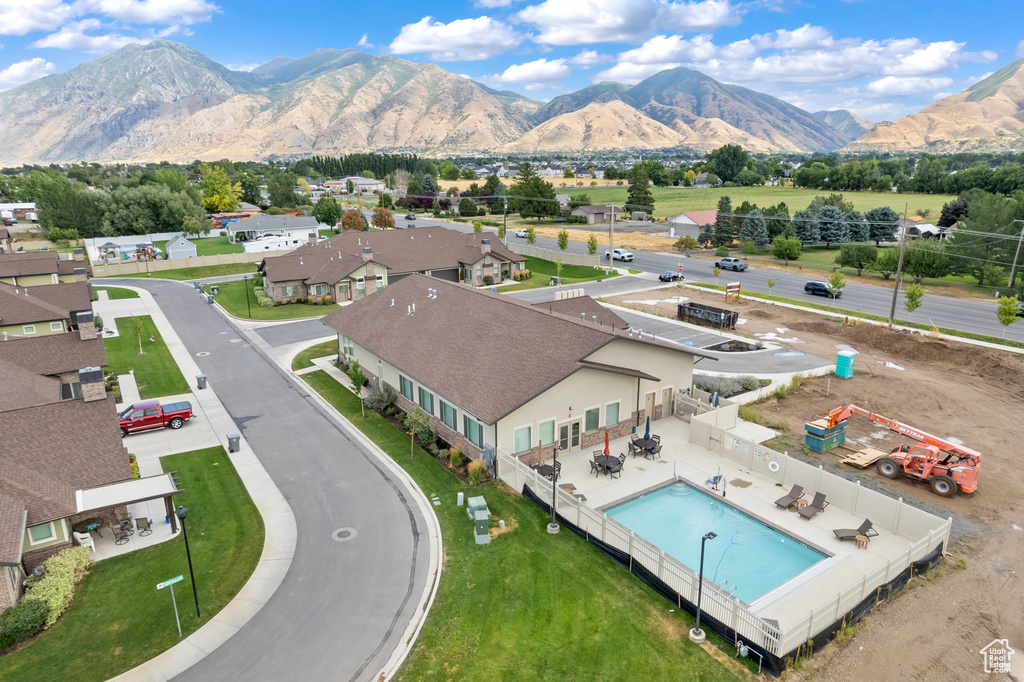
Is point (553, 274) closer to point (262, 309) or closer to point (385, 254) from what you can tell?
point (385, 254)

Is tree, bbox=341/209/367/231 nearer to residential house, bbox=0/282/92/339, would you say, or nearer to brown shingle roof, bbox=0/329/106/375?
residential house, bbox=0/282/92/339

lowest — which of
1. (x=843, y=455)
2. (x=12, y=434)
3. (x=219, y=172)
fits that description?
(x=843, y=455)

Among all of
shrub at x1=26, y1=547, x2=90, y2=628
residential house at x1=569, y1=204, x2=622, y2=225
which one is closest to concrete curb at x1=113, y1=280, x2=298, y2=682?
shrub at x1=26, y1=547, x2=90, y2=628

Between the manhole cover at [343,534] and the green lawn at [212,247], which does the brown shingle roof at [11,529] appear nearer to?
the manhole cover at [343,534]

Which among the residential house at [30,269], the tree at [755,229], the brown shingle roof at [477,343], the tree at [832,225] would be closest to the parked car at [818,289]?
the tree at [755,229]

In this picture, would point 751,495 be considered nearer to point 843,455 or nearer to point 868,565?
point 868,565

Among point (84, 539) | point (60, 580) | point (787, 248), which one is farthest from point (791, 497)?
point (787, 248)

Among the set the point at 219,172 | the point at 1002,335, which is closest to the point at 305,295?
the point at 1002,335
